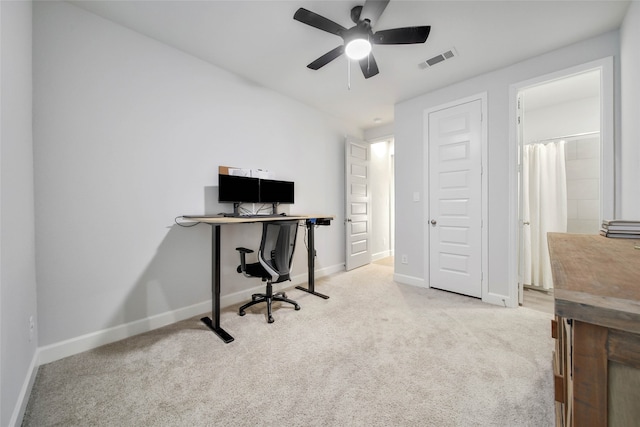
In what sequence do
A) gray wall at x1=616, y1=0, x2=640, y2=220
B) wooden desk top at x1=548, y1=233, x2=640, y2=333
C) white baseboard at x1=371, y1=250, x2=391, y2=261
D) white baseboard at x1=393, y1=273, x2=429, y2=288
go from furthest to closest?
white baseboard at x1=371, y1=250, x2=391, y2=261
white baseboard at x1=393, y1=273, x2=429, y2=288
gray wall at x1=616, y1=0, x2=640, y2=220
wooden desk top at x1=548, y1=233, x2=640, y2=333

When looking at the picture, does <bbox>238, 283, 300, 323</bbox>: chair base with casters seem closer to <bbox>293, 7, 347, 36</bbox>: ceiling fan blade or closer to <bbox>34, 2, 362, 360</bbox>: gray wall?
<bbox>34, 2, 362, 360</bbox>: gray wall

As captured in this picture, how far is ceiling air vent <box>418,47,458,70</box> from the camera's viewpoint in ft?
7.89

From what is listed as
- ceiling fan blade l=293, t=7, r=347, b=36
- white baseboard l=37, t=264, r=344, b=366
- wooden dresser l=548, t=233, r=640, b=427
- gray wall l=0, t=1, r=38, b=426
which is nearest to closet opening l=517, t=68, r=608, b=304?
ceiling fan blade l=293, t=7, r=347, b=36

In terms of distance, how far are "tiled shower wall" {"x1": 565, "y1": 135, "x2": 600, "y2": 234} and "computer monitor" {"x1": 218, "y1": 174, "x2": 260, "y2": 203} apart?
403 cm

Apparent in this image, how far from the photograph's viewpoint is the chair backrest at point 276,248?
2.37 m

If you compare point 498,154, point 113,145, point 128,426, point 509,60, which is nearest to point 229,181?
point 113,145

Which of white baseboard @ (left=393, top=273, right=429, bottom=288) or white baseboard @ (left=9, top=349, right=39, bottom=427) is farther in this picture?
white baseboard @ (left=393, top=273, right=429, bottom=288)

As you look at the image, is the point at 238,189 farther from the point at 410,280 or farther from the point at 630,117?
the point at 630,117

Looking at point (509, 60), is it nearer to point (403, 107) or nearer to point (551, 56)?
point (551, 56)

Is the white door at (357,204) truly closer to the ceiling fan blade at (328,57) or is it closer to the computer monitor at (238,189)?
the computer monitor at (238,189)

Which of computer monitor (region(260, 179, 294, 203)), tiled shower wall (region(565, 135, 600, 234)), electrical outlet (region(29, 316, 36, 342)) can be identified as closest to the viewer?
electrical outlet (region(29, 316, 36, 342))

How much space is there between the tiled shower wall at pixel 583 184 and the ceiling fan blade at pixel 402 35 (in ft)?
9.40

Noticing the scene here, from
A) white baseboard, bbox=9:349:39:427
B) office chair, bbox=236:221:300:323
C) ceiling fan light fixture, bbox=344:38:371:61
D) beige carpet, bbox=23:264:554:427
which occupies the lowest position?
beige carpet, bbox=23:264:554:427

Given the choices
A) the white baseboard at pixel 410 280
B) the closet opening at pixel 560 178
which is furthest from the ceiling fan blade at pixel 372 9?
the white baseboard at pixel 410 280
